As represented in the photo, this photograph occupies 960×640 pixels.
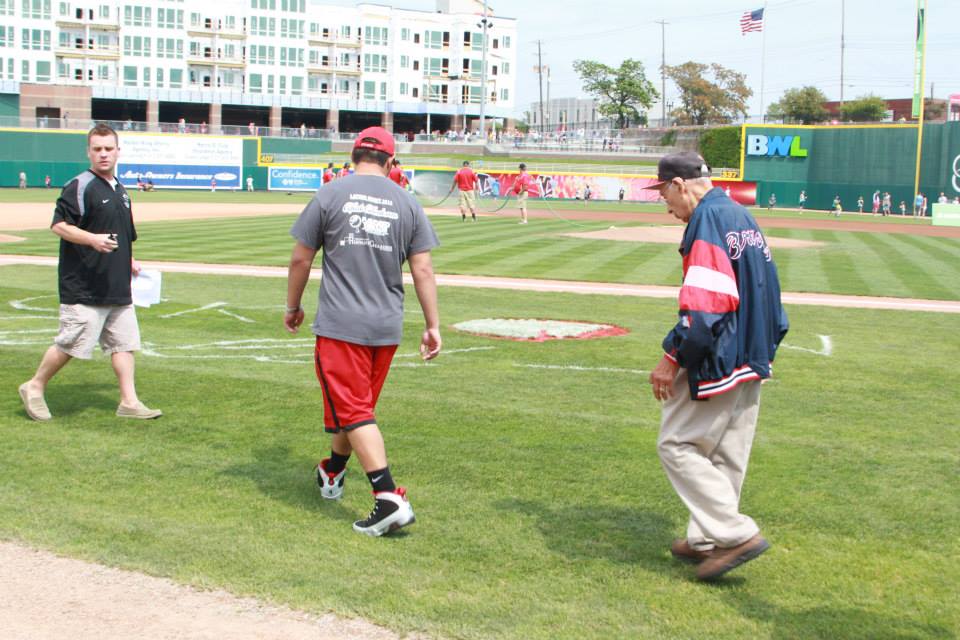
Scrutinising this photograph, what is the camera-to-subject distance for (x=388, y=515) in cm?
519

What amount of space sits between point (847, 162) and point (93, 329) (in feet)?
204

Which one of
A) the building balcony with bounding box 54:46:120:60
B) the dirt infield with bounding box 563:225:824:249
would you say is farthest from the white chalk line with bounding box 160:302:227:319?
the building balcony with bounding box 54:46:120:60

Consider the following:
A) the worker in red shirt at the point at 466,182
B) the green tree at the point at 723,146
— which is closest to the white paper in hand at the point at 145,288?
the worker in red shirt at the point at 466,182

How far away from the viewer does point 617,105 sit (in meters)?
107

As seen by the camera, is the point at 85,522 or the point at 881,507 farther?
the point at 881,507

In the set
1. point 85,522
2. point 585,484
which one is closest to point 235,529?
point 85,522

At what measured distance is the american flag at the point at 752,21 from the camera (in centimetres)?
6619

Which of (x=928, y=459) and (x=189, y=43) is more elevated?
(x=189, y=43)

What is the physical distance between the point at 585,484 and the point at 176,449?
8.54ft

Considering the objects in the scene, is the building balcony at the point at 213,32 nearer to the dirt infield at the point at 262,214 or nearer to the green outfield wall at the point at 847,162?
the green outfield wall at the point at 847,162

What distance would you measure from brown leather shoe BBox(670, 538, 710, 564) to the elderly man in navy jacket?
0.6 inches

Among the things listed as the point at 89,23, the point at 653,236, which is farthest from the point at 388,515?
the point at 89,23

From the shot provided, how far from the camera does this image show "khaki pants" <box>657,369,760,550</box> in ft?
15.4

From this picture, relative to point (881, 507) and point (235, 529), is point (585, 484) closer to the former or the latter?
point (881, 507)
